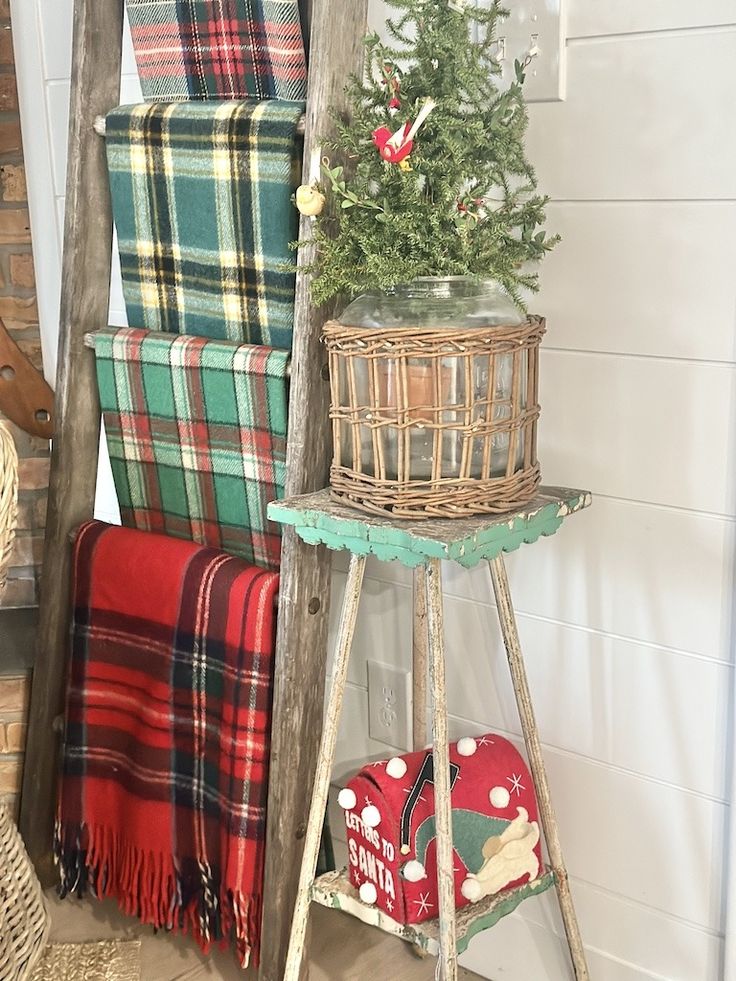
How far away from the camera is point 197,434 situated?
1.60 meters

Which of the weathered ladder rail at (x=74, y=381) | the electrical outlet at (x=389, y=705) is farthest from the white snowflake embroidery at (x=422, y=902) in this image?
the weathered ladder rail at (x=74, y=381)

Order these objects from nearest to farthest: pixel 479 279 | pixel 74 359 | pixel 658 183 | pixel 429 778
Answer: pixel 479 279 < pixel 658 183 < pixel 429 778 < pixel 74 359

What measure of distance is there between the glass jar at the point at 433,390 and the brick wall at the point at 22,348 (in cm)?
90

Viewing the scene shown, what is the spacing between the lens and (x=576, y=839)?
1551 mm

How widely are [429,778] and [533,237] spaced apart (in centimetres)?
66

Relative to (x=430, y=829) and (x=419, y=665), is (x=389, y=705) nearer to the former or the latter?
(x=419, y=665)

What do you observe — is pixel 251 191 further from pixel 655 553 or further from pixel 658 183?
pixel 655 553

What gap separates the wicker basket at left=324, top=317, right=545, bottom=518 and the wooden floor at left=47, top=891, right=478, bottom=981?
81 centimetres

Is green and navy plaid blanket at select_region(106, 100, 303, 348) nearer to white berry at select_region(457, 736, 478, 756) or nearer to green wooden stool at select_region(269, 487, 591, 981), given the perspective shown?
green wooden stool at select_region(269, 487, 591, 981)

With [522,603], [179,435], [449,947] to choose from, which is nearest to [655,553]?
[522,603]

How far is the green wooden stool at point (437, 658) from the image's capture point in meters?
1.21

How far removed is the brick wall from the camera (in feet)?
6.09

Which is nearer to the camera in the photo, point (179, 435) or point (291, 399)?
point (291, 399)

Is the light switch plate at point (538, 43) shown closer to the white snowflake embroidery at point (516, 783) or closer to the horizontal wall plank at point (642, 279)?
the horizontal wall plank at point (642, 279)
